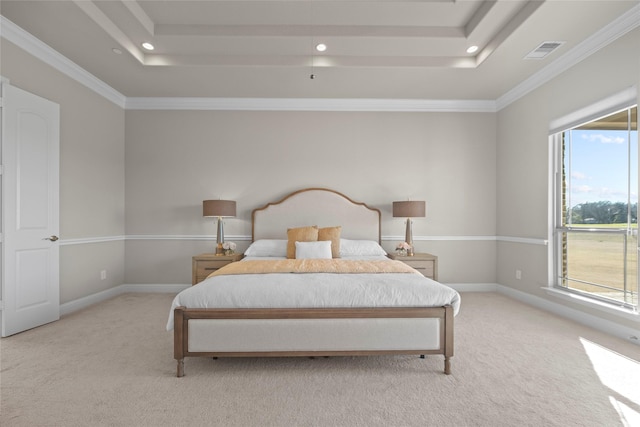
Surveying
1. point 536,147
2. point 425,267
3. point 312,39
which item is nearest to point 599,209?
point 536,147

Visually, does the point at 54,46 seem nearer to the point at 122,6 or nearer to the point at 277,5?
the point at 122,6

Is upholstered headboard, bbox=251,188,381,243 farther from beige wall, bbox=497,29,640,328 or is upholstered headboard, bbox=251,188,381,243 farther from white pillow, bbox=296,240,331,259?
beige wall, bbox=497,29,640,328

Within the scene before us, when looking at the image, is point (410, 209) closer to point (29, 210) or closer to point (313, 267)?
point (313, 267)

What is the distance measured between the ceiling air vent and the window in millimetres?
845

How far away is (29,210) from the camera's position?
3.02 meters

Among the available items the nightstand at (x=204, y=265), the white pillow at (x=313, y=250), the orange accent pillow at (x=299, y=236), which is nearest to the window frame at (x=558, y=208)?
the white pillow at (x=313, y=250)

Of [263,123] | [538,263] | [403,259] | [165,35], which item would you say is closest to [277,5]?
[165,35]

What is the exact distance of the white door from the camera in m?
2.83

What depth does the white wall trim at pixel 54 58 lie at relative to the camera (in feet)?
9.36

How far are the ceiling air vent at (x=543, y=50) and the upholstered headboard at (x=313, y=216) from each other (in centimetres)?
254

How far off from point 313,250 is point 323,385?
1840mm

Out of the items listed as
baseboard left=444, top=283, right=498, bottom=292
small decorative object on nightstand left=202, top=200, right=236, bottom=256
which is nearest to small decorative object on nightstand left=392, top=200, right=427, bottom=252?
baseboard left=444, top=283, right=498, bottom=292

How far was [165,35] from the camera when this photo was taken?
316 cm

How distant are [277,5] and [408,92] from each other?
2.21m
